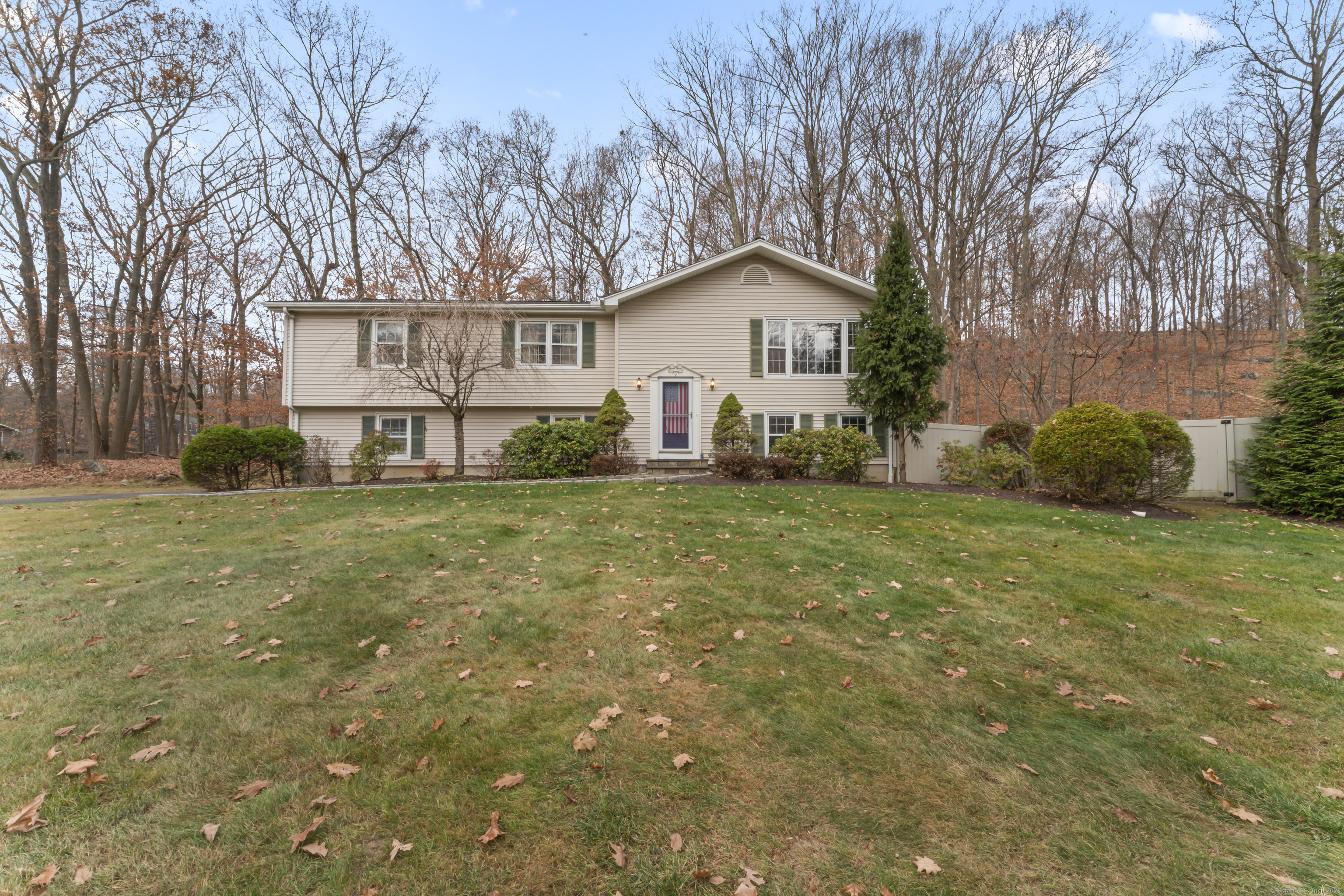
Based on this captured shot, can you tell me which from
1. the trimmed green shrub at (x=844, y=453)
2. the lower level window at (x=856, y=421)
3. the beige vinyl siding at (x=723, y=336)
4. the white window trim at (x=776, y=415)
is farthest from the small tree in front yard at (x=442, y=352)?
the lower level window at (x=856, y=421)

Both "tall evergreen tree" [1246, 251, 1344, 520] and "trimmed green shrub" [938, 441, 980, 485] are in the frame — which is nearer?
"tall evergreen tree" [1246, 251, 1344, 520]

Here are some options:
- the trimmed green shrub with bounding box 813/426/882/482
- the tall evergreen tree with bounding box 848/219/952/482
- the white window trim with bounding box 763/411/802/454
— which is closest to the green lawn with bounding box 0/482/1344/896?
the trimmed green shrub with bounding box 813/426/882/482

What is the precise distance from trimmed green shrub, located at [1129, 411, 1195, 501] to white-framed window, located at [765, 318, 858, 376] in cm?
696

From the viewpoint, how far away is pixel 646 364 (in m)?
15.3

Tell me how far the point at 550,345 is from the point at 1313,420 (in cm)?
1603

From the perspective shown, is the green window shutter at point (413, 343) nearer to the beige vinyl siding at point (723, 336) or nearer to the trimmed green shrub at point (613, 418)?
the trimmed green shrub at point (613, 418)

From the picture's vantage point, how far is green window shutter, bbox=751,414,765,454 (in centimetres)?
1529

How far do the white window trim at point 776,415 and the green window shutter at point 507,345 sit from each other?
287 inches

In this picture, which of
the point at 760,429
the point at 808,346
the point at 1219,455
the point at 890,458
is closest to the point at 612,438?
the point at 760,429

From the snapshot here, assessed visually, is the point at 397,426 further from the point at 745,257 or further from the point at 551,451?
Result: the point at 745,257

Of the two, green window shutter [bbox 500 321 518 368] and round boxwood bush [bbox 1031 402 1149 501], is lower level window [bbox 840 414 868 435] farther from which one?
green window shutter [bbox 500 321 518 368]

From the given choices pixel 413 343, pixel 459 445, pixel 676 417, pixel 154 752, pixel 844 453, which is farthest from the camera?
pixel 676 417

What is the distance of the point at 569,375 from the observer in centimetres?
1549

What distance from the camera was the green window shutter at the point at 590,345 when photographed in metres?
15.5
